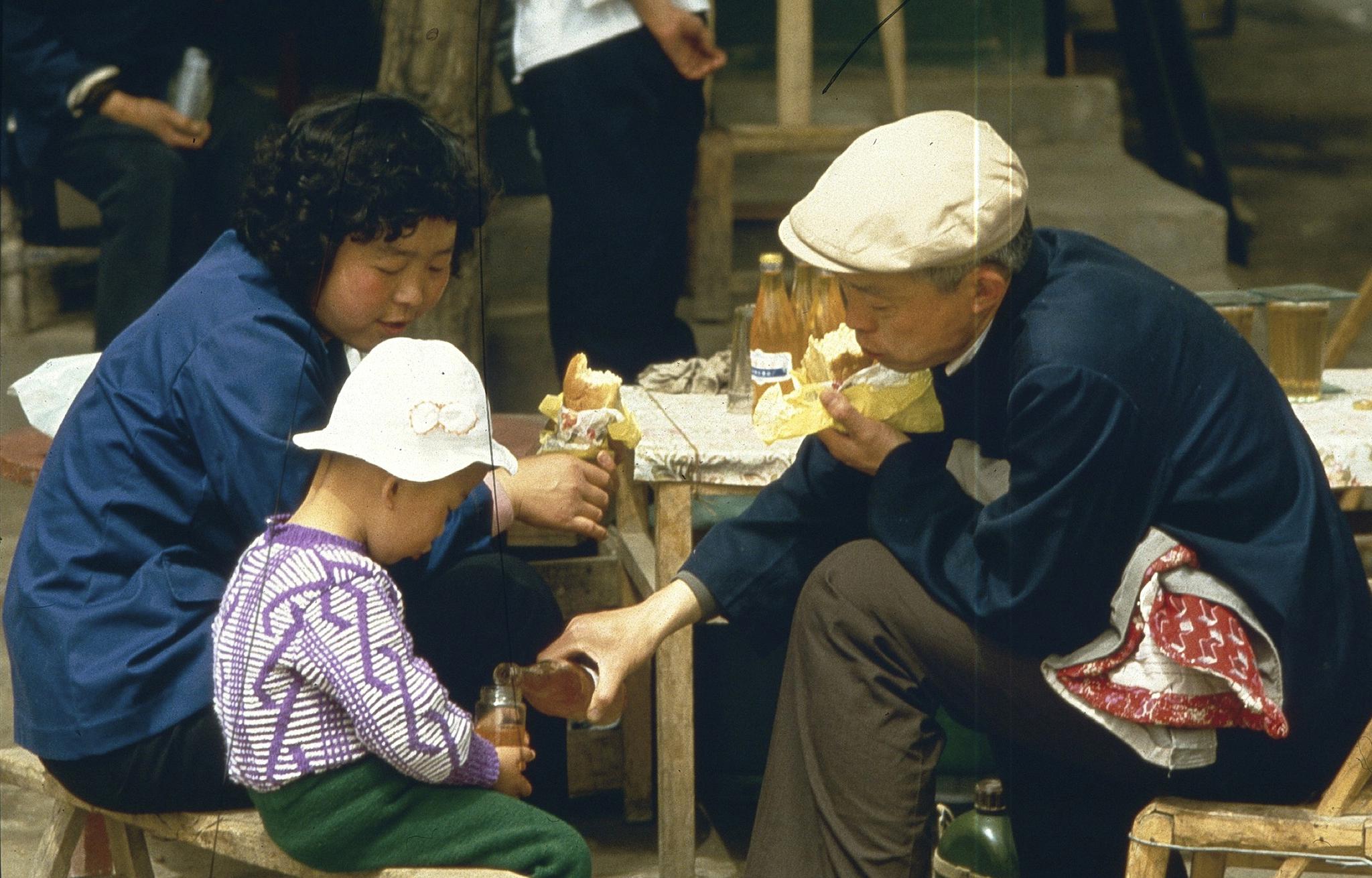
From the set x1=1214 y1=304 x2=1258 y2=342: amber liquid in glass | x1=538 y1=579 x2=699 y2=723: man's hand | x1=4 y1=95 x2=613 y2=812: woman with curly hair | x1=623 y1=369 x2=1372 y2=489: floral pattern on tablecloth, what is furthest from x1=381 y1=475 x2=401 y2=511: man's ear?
x1=1214 y1=304 x2=1258 y2=342: amber liquid in glass

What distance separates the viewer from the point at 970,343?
84.3 inches

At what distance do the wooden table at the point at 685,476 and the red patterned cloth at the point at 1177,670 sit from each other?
1.84 feet

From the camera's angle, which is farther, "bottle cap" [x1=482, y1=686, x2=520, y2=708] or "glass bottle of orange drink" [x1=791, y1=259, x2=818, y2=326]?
"glass bottle of orange drink" [x1=791, y1=259, x2=818, y2=326]

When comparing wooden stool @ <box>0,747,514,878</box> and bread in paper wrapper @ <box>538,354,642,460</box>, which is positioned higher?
bread in paper wrapper @ <box>538,354,642,460</box>

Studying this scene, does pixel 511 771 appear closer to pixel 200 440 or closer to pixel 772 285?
pixel 200 440

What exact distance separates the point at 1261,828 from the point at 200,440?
1.39 metres

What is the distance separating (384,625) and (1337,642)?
1.16 metres

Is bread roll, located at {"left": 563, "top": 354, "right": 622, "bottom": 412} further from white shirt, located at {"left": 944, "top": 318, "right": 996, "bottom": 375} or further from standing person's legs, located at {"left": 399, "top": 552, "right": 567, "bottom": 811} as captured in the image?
white shirt, located at {"left": 944, "top": 318, "right": 996, "bottom": 375}

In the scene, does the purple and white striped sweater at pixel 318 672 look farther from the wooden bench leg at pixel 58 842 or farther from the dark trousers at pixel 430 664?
the wooden bench leg at pixel 58 842

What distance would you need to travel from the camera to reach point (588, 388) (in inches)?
99.2

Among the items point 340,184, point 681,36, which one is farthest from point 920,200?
point 681,36

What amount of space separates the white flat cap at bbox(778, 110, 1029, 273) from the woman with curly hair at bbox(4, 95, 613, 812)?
1.72 feet

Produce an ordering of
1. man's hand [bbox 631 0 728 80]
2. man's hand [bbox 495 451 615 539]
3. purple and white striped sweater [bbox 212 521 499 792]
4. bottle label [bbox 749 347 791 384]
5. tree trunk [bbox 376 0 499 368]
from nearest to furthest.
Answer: purple and white striped sweater [bbox 212 521 499 792] → man's hand [bbox 495 451 615 539] → bottle label [bbox 749 347 791 384] → tree trunk [bbox 376 0 499 368] → man's hand [bbox 631 0 728 80]

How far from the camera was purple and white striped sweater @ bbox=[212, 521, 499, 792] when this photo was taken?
6.22 ft
